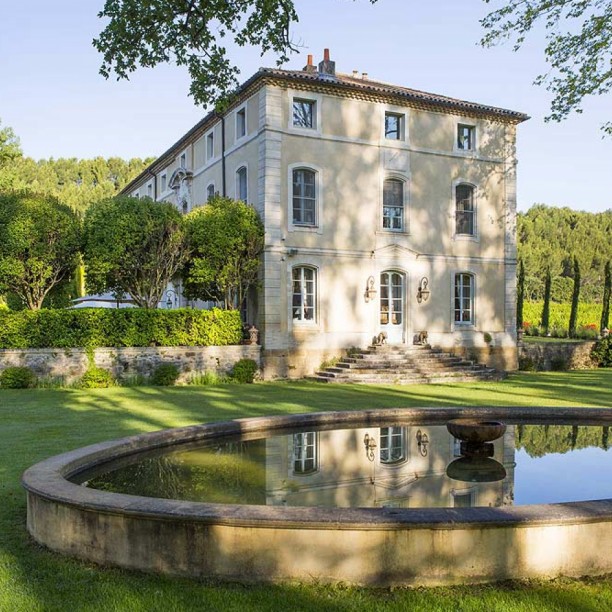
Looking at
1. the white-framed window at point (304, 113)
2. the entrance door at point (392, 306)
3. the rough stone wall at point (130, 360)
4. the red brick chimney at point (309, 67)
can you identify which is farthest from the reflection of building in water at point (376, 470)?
the red brick chimney at point (309, 67)

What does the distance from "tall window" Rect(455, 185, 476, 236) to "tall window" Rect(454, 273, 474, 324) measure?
1.58 metres

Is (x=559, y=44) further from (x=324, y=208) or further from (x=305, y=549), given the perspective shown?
(x=305, y=549)

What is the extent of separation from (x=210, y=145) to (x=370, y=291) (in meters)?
8.59

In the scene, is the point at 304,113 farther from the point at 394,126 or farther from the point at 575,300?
the point at 575,300

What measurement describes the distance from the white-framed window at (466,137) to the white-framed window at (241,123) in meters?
7.48

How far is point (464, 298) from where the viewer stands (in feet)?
74.9

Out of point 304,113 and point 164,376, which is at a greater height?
point 304,113

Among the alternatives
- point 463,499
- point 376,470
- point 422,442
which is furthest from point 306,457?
point 463,499

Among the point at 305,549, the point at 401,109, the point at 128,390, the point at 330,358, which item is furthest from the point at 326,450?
the point at 401,109

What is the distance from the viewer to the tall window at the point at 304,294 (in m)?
20.0

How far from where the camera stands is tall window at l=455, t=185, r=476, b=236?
904 inches

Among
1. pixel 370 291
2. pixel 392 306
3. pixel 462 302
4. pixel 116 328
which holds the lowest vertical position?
pixel 116 328

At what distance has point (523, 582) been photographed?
4.05 meters

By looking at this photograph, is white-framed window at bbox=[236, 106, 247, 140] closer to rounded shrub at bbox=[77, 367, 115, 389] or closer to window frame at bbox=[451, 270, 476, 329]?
window frame at bbox=[451, 270, 476, 329]
